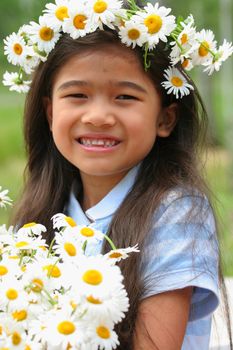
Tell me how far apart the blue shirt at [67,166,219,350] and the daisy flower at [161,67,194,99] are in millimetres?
278

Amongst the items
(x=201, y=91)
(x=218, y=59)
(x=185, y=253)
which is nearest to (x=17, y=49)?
(x=218, y=59)

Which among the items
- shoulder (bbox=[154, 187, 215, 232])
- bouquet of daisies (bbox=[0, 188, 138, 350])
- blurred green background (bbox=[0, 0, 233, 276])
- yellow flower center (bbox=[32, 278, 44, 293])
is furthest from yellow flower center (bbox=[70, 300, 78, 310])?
blurred green background (bbox=[0, 0, 233, 276])

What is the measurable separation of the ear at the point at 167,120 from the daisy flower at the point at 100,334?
3.17 feet

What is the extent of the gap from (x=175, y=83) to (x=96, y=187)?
0.40 meters

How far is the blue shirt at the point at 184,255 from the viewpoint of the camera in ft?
6.45

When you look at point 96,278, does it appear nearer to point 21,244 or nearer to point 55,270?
point 55,270

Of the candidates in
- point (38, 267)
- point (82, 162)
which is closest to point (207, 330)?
point (82, 162)

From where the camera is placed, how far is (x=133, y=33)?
2.03 meters

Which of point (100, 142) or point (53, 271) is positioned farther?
point (100, 142)

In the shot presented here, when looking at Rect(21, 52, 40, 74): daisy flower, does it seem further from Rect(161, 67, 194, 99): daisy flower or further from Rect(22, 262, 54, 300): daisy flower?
Rect(22, 262, 54, 300): daisy flower

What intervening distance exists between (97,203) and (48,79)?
1.28 ft

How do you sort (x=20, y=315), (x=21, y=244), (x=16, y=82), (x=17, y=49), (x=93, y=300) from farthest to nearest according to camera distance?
(x=16, y=82), (x=17, y=49), (x=21, y=244), (x=20, y=315), (x=93, y=300)

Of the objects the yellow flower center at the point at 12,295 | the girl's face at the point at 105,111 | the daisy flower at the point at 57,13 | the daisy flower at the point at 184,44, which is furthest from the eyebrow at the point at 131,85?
the yellow flower center at the point at 12,295

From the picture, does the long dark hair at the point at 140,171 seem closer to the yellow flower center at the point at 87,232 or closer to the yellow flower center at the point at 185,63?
the yellow flower center at the point at 185,63
